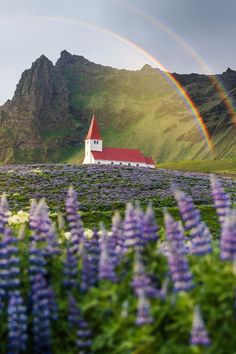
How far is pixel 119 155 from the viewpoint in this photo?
13188 cm

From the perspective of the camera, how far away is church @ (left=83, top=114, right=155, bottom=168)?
12850 cm

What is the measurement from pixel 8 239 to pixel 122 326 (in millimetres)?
2594

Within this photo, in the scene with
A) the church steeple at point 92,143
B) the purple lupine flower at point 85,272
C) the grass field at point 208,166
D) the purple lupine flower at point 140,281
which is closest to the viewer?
the purple lupine flower at point 140,281

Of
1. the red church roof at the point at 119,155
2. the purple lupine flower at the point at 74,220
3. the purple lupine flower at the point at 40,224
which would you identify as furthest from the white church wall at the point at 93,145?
the purple lupine flower at the point at 40,224

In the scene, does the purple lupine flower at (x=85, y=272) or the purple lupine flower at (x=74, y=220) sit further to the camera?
the purple lupine flower at (x=74, y=220)

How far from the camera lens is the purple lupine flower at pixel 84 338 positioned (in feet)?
23.9

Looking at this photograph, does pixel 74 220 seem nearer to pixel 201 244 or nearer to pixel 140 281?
pixel 201 244

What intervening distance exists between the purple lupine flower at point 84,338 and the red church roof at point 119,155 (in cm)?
11970

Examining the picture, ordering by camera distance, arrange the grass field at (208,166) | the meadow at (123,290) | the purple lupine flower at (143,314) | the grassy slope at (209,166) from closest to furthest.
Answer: the purple lupine flower at (143,314)
the meadow at (123,290)
the grass field at (208,166)
the grassy slope at (209,166)

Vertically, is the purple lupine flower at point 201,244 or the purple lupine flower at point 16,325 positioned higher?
the purple lupine flower at point 201,244

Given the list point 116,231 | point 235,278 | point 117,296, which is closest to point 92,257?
point 116,231

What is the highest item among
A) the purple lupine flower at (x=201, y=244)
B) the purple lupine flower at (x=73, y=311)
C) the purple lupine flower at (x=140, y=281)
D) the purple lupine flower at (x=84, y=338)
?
the purple lupine flower at (x=201, y=244)

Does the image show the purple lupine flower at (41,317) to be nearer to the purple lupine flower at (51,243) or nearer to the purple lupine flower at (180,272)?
the purple lupine flower at (51,243)

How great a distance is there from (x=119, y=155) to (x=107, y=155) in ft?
11.2
